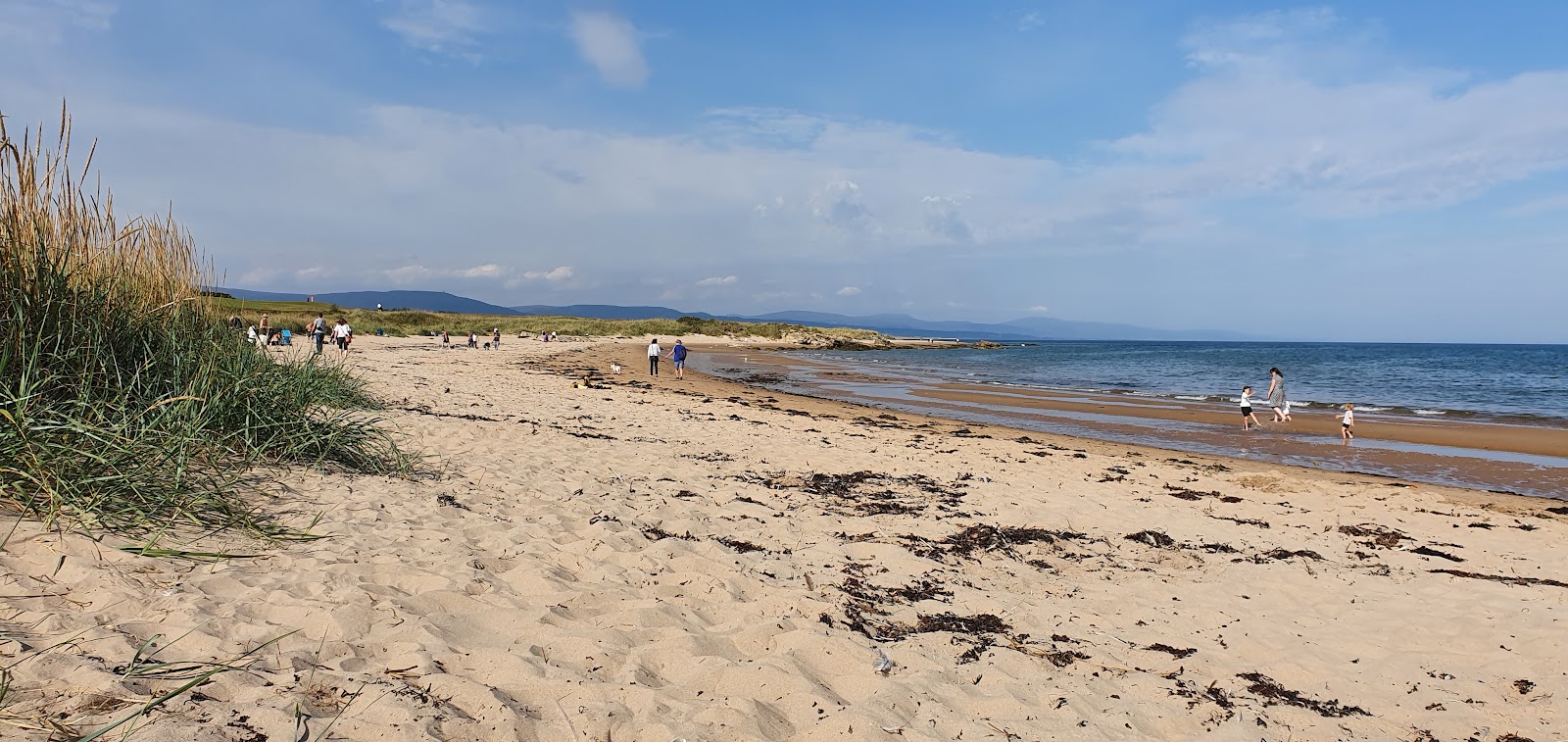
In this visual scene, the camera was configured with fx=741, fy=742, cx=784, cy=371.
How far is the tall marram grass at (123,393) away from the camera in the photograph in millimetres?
3498

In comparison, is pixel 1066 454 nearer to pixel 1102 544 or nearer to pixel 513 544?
pixel 1102 544

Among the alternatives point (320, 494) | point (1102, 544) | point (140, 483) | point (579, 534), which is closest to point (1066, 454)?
point (1102, 544)

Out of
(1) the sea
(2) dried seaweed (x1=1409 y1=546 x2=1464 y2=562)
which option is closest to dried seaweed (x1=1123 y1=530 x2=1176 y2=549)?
(2) dried seaweed (x1=1409 y1=546 x2=1464 y2=562)

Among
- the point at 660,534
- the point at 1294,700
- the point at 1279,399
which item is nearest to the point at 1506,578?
the point at 1294,700

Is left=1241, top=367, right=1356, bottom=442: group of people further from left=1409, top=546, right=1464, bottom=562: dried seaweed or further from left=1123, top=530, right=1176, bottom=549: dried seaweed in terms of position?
left=1123, top=530, right=1176, bottom=549: dried seaweed

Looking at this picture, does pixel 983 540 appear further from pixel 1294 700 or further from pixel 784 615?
pixel 784 615

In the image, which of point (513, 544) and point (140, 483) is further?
point (513, 544)

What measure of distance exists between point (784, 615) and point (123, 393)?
404cm

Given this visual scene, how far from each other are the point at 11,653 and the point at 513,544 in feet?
7.85

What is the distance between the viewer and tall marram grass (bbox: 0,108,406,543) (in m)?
3.50

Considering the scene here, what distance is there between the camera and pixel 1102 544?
6.38m

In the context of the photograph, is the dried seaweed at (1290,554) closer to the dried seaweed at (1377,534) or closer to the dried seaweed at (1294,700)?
the dried seaweed at (1377,534)

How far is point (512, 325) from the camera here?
59156 mm

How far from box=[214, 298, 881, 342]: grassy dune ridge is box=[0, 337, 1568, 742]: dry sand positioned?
32.2m
